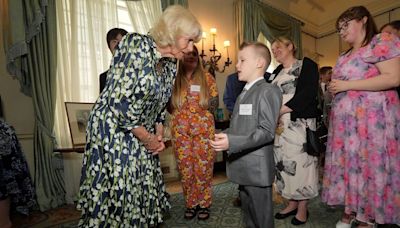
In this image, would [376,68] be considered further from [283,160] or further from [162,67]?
[162,67]

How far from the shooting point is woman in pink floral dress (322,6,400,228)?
1.64 metres

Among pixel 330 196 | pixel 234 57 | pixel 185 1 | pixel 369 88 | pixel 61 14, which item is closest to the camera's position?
pixel 369 88

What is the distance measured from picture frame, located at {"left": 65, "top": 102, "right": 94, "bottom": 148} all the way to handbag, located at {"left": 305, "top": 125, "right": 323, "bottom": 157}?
6.97 feet

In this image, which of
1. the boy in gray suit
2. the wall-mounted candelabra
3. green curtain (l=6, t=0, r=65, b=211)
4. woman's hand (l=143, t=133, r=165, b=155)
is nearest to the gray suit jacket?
the boy in gray suit

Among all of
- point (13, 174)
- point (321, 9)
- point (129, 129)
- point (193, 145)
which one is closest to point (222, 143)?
point (129, 129)

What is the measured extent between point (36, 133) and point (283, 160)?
7.75 feet

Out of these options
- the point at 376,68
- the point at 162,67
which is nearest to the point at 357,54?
the point at 376,68

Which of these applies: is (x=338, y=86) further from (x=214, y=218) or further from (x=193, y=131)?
(x=214, y=218)

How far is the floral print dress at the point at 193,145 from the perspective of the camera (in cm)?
229

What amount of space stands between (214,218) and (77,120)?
169 centimetres

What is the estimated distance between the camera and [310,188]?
204 centimetres

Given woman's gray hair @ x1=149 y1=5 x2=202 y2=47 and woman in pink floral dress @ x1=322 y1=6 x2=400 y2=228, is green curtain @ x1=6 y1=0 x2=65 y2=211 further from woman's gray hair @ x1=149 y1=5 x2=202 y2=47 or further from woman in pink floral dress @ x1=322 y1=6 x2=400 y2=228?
woman in pink floral dress @ x1=322 y1=6 x2=400 y2=228

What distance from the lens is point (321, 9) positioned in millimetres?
7660

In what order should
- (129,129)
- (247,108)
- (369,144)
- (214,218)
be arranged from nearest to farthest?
(129,129) → (247,108) → (369,144) → (214,218)
